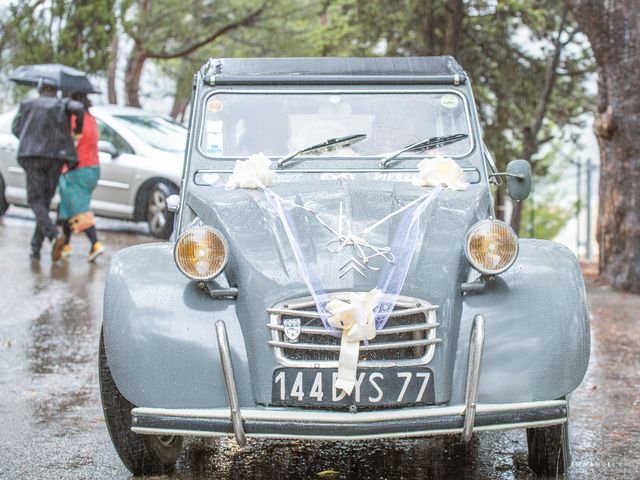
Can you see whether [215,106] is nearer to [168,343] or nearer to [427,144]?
[427,144]

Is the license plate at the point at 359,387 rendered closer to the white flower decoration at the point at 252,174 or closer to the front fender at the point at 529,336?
the front fender at the point at 529,336

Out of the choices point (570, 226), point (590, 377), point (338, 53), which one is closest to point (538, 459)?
point (590, 377)

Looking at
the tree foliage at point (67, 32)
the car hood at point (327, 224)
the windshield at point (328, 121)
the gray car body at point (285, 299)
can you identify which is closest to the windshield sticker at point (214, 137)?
the windshield at point (328, 121)

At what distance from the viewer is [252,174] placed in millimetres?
5879

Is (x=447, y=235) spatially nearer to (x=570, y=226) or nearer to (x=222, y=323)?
(x=222, y=323)

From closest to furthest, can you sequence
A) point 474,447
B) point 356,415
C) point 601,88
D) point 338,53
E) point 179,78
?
1. point 356,415
2. point 474,447
3. point 601,88
4. point 338,53
5. point 179,78

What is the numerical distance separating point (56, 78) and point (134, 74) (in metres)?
15.1

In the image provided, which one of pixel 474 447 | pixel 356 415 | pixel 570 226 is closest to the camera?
pixel 356 415

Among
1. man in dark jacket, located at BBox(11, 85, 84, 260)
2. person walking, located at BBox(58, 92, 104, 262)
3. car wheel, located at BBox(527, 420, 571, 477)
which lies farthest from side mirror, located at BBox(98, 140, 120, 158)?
car wheel, located at BBox(527, 420, 571, 477)

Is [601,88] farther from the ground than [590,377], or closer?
farther from the ground

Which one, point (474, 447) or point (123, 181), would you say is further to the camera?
point (123, 181)

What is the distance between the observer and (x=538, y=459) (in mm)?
5328

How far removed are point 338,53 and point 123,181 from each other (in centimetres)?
702

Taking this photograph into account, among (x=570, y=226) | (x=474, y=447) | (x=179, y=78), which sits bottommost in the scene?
(x=570, y=226)
